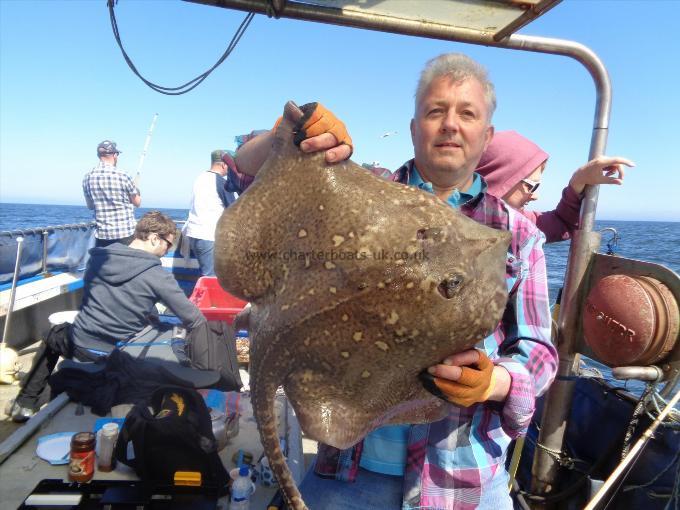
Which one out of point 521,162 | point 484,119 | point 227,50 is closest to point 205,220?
point 227,50

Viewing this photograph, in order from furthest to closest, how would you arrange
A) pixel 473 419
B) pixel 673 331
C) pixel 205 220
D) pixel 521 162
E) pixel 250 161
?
pixel 205 220, pixel 521 162, pixel 673 331, pixel 250 161, pixel 473 419

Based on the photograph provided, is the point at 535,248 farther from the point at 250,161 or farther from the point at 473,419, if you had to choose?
the point at 250,161

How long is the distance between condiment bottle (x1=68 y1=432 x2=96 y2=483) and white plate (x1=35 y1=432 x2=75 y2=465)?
0.73 ft

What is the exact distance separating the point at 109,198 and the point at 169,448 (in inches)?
262

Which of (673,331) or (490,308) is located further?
(673,331)

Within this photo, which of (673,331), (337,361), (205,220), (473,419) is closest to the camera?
(337,361)

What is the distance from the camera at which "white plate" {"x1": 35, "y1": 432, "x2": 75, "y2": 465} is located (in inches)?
143

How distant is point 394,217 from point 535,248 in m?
0.96

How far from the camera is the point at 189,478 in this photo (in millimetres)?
3244

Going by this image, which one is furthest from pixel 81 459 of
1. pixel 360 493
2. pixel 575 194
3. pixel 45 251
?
pixel 45 251

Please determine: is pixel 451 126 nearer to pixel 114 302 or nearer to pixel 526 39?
pixel 526 39

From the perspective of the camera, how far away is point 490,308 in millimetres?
1595

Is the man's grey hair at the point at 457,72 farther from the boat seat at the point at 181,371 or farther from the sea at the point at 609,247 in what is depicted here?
the boat seat at the point at 181,371

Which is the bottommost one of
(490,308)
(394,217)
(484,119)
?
(490,308)
